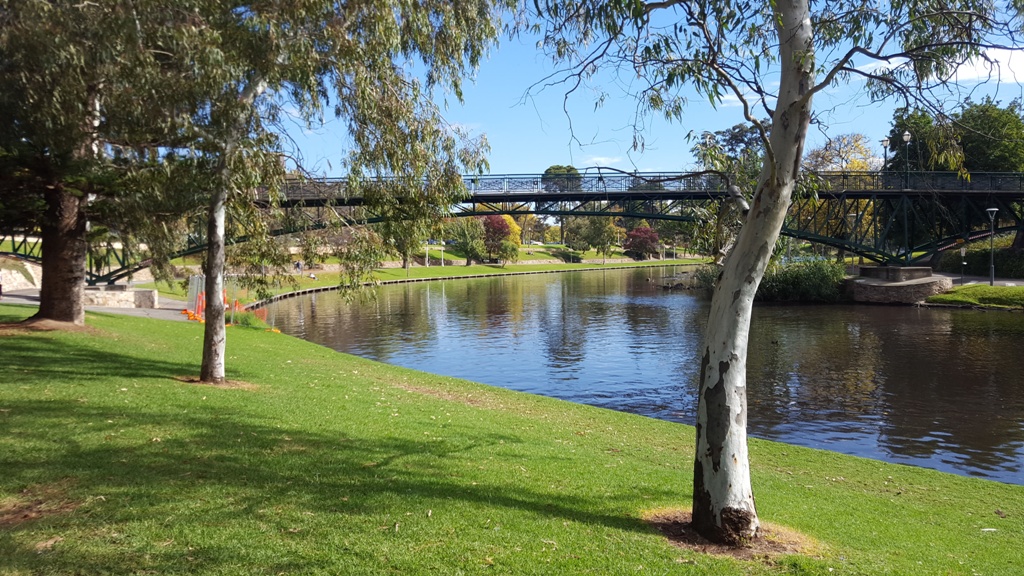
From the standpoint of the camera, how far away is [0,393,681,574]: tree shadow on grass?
5.03 meters

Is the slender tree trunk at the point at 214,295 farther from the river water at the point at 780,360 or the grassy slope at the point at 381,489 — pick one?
the river water at the point at 780,360

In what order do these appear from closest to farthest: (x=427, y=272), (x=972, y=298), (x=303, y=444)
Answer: (x=303, y=444) → (x=972, y=298) → (x=427, y=272)

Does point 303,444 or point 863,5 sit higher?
point 863,5

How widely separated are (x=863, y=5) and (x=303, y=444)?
7.68 metres

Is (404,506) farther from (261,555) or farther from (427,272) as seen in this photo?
(427,272)

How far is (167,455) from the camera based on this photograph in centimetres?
738

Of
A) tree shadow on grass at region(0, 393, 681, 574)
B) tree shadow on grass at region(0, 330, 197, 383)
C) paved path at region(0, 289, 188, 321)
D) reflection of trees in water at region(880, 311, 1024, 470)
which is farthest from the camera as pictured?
paved path at region(0, 289, 188, 321)

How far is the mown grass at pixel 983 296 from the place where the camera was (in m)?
37.6

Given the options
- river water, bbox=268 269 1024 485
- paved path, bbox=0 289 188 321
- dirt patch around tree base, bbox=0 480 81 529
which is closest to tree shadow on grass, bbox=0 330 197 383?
river water, bbox=268 269 1024 485

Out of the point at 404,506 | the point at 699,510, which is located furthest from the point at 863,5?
the point at 404,506

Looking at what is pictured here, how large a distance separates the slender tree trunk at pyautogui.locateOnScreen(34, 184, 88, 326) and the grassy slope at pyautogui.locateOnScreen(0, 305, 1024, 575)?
3.06 metres

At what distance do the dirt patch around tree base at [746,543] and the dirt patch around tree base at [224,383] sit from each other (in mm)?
8191

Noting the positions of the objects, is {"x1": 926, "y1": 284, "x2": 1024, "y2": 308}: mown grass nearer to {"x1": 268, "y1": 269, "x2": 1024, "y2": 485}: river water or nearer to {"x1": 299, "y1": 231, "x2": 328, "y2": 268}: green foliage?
{"x1": 268, "y1": 269, "x2": 1024, "y2": 485}: river water

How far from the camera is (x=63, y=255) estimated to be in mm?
15875
